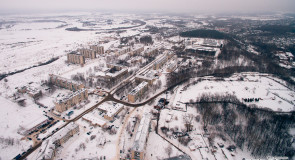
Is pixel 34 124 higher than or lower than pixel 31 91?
lower

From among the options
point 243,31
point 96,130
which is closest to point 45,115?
point 96,130

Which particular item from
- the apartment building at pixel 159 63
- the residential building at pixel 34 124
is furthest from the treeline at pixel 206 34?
the residential building at pixel 34 124

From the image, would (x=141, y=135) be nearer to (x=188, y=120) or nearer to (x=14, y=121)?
(x=188, y=120)

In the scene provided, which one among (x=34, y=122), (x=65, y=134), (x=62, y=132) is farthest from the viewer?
(x=34, y=122)

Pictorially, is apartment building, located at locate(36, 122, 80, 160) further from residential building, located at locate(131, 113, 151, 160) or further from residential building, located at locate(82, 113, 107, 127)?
residential building, located at locate(131, 113, 151, 160)

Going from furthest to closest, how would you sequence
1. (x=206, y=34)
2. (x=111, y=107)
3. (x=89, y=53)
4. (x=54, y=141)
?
(x=206, y=34), (x=89, y=53), (x=111, y=107), (x=54, y=141)

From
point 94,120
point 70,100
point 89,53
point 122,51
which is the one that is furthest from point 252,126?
point 89,53

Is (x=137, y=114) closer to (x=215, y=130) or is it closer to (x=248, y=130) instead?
(x=215, y=130)
